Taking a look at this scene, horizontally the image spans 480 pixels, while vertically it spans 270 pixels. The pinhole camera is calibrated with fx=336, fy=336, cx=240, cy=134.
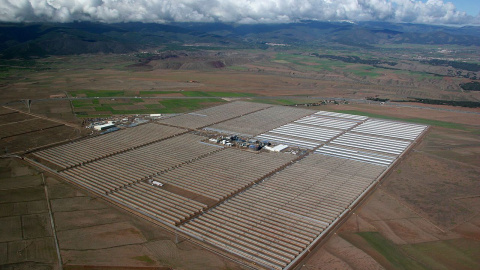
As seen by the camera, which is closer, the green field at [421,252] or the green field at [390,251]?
the green field at [390,251]

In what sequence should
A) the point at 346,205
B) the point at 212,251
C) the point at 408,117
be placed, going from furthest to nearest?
the point at 408,117 < the point at 346,205 < the point at 212,251

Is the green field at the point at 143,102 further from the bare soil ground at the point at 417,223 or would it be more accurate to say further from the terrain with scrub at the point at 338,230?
the bare soil ground at the point at 417,223

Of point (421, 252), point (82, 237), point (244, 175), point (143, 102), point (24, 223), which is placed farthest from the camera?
point (143, 102)

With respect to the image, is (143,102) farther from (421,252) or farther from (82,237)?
(421,252)

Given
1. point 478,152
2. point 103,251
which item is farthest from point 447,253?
point 478,152

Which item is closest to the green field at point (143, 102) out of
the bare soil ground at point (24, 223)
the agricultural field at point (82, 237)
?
the bare soil ground at point (24, 223)

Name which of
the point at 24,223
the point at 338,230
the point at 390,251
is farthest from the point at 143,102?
the point at 390,251

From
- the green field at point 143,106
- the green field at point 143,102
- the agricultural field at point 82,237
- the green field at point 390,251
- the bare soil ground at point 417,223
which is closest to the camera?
the agricultural field at point 82,237

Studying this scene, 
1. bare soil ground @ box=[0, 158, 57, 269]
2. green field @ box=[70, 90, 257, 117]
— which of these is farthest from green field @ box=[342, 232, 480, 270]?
green field @ box=[70, 90, 257, 117]

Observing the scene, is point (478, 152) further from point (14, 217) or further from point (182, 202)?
point (14, 217)
